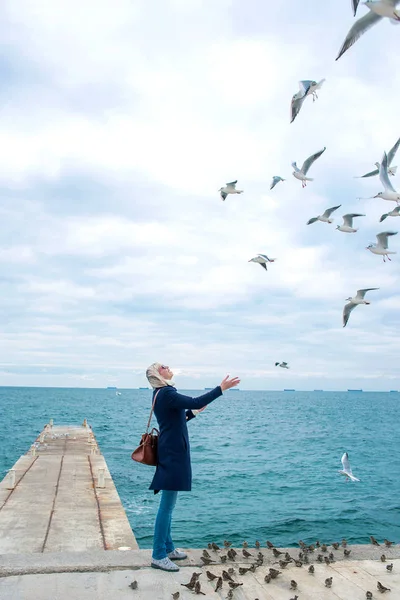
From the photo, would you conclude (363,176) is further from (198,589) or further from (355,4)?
(198,589)

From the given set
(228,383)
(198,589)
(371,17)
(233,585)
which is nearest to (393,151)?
(371,17)

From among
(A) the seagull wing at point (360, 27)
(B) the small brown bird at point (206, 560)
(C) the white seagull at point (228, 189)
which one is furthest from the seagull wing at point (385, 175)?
(B) the small brown bird at point (206, 560)

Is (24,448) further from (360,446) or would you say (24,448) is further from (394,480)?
(360,446)

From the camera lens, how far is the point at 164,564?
6121 mm

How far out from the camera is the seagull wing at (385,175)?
9.97m

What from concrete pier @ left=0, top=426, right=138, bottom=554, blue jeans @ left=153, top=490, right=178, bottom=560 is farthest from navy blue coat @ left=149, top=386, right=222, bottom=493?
concrete pier @ left=0, top=426, right=138, bottom=554

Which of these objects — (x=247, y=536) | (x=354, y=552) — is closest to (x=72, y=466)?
(x=247, y=536)

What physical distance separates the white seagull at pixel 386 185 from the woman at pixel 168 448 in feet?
18.9

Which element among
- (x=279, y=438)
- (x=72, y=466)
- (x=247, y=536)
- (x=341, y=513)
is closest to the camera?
(x=247, y=536)

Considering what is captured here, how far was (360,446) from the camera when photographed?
46.3 metres

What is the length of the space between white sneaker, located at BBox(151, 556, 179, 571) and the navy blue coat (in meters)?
0.80

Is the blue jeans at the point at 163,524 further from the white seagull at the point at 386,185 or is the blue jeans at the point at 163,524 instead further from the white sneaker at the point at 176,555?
the white seagull at the point at 386,185

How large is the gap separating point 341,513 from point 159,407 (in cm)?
1594

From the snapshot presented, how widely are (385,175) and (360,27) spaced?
3.77 metres
